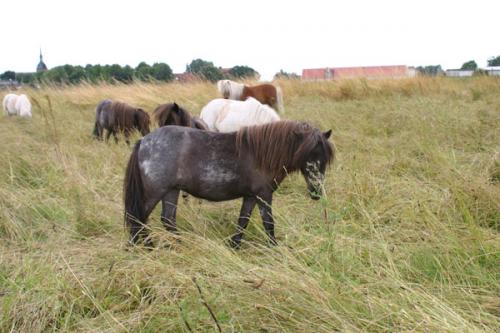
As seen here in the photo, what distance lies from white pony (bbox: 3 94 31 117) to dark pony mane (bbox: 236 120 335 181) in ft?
32.4

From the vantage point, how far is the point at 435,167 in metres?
4.23

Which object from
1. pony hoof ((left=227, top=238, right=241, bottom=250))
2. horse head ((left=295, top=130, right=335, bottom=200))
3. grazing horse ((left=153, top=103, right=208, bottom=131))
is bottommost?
pony hoof ((left=227, top=238, right=241, bottom=250))

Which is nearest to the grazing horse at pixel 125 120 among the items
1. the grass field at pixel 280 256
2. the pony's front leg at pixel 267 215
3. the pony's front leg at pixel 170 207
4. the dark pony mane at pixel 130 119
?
the dark pony mane at pixel 130 119

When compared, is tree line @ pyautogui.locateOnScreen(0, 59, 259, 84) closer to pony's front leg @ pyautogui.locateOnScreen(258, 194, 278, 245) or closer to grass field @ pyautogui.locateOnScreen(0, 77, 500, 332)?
grass field @ pyautogui.locateOnScreen(0, 77, 500, 332)

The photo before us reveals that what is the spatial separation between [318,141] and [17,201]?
2.61 metres

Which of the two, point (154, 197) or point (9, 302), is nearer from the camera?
point (9, 302)

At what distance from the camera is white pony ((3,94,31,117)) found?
36.1ft

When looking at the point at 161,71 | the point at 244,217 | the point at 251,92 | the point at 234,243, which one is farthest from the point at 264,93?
the point at 161,71

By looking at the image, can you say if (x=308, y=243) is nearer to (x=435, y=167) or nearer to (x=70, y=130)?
(x=435, y=167)

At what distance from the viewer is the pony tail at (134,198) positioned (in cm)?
299

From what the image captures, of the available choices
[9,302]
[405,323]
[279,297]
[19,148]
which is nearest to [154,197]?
[9,302]

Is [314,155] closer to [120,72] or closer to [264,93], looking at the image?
[264,93]

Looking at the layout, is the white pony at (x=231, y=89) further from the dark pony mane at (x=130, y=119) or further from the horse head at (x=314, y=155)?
the horse head at (x=314, y=155)

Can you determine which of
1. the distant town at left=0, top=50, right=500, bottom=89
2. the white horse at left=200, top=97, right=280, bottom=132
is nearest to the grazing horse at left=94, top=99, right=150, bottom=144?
the white horse at left=200, top=97, right=280, bottom=132
